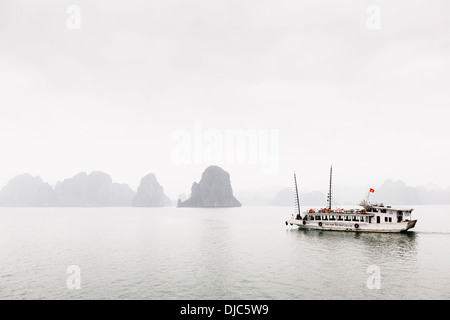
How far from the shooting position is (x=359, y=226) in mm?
68125

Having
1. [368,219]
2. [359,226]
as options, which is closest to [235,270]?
[359,226]

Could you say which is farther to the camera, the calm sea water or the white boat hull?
the white boat hull

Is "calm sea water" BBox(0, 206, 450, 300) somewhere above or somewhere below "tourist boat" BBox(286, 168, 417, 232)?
below

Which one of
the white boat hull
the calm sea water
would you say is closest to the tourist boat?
the white boat hull

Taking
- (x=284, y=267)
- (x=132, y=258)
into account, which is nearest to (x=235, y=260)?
(x=284, y=267)

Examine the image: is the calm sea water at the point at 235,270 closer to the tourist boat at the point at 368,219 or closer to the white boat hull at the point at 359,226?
the white boat hull at the point at 359,226

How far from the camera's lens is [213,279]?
33.5 m

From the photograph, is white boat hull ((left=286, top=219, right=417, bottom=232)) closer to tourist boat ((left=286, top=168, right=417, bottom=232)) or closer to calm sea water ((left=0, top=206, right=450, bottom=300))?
tourist boat ((left=286, top=168, right=417, bottom=232))

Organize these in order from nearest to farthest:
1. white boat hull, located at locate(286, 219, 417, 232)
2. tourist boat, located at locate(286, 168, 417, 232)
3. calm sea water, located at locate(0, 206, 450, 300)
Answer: calm sea water, located at locate(0, 206, 450, 300) < white boat hull, located at locate(286, 219, 417, 232) < tourist boat, located at locate(286, 168, 417, 232)

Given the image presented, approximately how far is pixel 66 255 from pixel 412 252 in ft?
198

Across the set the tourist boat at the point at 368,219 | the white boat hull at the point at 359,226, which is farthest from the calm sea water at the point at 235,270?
the tourist boat at the point at 368,219

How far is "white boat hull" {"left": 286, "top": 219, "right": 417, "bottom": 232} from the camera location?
6519 cm

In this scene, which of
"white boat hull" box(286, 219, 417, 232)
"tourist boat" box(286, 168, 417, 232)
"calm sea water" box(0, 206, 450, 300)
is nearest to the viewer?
"calm sea water" box(0, 206, 450, 300)
